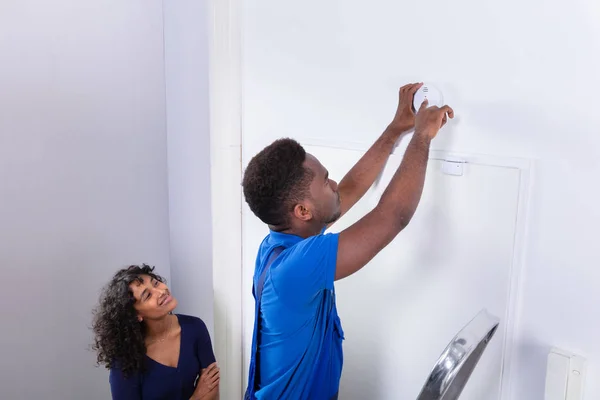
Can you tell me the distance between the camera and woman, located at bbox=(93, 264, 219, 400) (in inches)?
59.6

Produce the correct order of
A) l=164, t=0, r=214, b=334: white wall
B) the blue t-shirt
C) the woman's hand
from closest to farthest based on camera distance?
the blue t-shirt → the woman's hand → l=164, t=0, r=214, b=334: white wall

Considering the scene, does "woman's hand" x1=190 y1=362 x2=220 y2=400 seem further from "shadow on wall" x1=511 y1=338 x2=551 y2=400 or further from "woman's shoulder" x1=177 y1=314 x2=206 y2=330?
"shadow on wall" x1=511 y1=338 x2=551 y2=400

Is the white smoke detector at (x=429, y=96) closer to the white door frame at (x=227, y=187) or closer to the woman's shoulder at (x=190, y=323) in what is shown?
the white door frame at (x=227, y=187)

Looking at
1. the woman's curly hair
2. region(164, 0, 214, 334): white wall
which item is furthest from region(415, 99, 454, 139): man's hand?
the woman's curly hair

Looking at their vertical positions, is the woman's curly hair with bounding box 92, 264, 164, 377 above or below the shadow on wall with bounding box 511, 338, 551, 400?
below

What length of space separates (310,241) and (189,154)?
980 millimetres

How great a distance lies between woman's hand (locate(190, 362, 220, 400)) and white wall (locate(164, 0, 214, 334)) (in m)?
0.27

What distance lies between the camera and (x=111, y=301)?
1537mm

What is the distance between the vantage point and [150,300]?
1545 mm

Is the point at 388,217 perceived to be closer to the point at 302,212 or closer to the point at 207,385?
the point at 302,212

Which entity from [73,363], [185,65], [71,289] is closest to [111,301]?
[71,289]

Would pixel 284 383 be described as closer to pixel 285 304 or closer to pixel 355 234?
pixel 285 304

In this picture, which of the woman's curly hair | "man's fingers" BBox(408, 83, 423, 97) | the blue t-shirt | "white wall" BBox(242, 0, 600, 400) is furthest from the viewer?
the woman's curly hair

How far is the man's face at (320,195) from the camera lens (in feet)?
3.50
